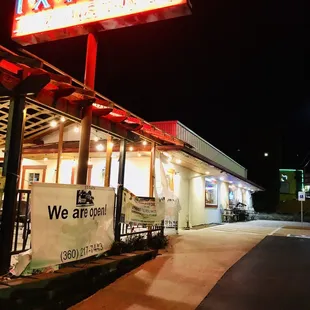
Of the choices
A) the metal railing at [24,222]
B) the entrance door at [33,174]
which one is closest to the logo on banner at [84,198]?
the metal railing at [24,222]

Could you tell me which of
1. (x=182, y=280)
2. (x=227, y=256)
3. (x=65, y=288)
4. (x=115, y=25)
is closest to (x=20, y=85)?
(x=65, y=288)

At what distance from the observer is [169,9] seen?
22.5 feet

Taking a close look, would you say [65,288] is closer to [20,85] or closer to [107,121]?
[20,85]

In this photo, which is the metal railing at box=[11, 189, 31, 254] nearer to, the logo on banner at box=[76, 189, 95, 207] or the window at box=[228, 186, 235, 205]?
the logo on banner at box=[76, 189, 95, 207]

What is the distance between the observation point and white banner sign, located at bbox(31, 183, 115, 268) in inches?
172

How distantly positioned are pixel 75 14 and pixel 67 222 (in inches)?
196

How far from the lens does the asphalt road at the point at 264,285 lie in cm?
485

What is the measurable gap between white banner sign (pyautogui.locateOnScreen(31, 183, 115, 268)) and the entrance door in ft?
27.4

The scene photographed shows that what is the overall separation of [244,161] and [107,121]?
41.7 m

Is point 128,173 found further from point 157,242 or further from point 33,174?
point 33,174

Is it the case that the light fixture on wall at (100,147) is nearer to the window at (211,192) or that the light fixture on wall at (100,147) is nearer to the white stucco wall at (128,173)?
the white stucco wall at (128,173)

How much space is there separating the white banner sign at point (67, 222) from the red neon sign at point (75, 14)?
151 inches

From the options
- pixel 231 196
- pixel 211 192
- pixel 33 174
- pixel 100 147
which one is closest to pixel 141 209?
pixel 100 147

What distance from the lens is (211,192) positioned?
759 inches
